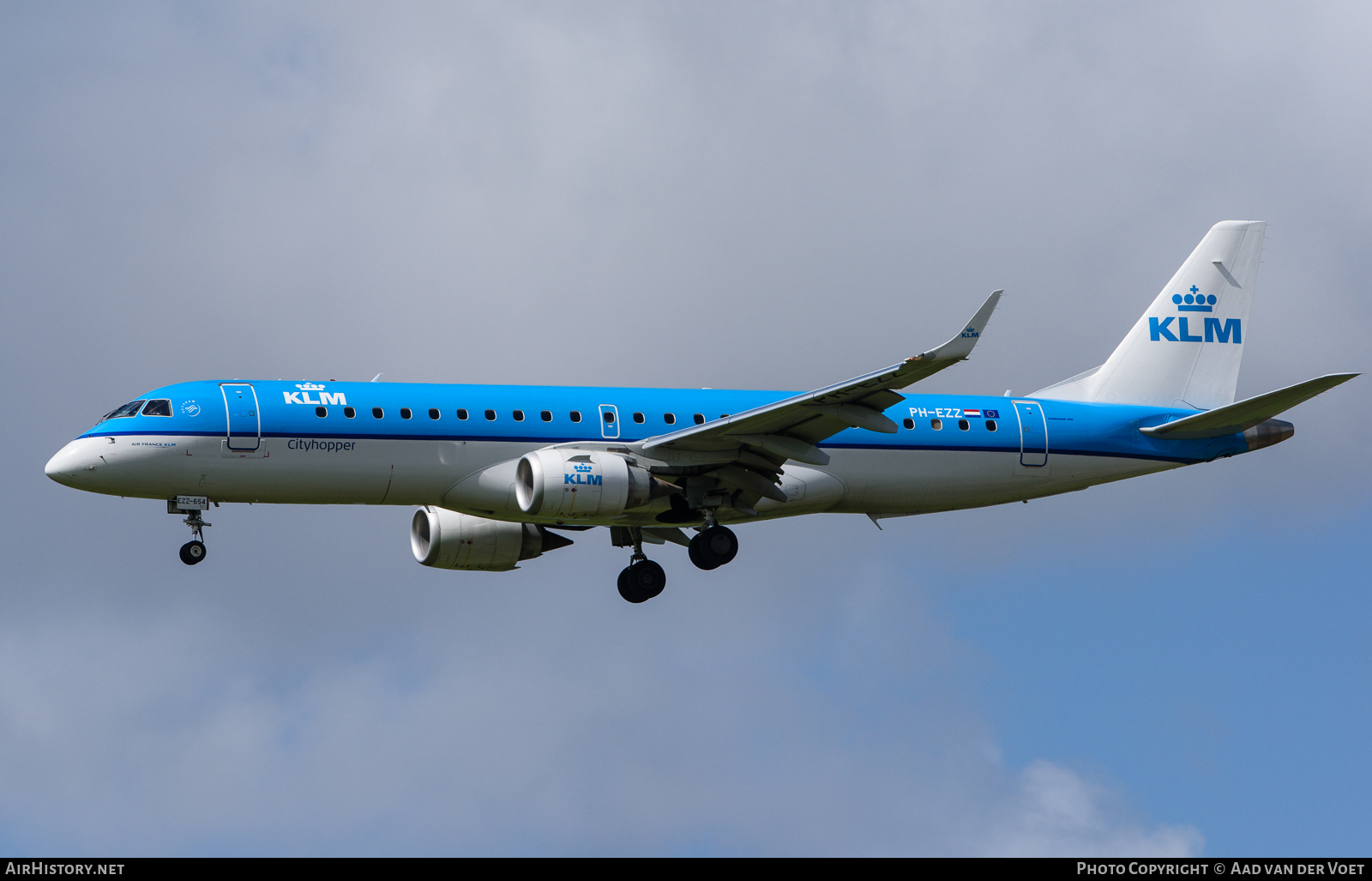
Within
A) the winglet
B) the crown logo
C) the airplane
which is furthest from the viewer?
the crown logo

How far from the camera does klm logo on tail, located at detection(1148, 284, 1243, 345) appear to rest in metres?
51.6

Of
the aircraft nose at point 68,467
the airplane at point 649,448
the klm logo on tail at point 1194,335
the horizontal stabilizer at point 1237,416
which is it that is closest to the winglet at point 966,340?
the airplane at point 649,448

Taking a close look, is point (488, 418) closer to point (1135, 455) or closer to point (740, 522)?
point (740, 522)

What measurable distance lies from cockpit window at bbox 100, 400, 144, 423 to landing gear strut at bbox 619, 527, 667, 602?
1327 centimetres

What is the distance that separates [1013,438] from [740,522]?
24.1 feet

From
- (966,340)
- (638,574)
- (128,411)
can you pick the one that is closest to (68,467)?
(128,411)

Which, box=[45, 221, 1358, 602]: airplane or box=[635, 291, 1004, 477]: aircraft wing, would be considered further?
box=[45, 221, 1358, 602]: airplane

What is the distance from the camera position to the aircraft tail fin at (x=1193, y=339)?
→ 50.4 m

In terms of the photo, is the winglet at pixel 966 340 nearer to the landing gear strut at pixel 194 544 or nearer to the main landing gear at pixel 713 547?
the main landing gear at pixel 713 547

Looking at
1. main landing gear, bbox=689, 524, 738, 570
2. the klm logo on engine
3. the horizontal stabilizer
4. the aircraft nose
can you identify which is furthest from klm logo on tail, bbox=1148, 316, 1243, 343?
the aircraft nose

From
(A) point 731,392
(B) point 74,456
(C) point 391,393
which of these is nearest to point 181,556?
(B) point 74,456

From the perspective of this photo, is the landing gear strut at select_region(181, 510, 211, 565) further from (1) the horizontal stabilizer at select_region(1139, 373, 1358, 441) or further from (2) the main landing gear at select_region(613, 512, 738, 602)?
(1) the horizontal stabilizer at select_region(1139, 373, 1358, 441)

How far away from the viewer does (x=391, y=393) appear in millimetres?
42906
